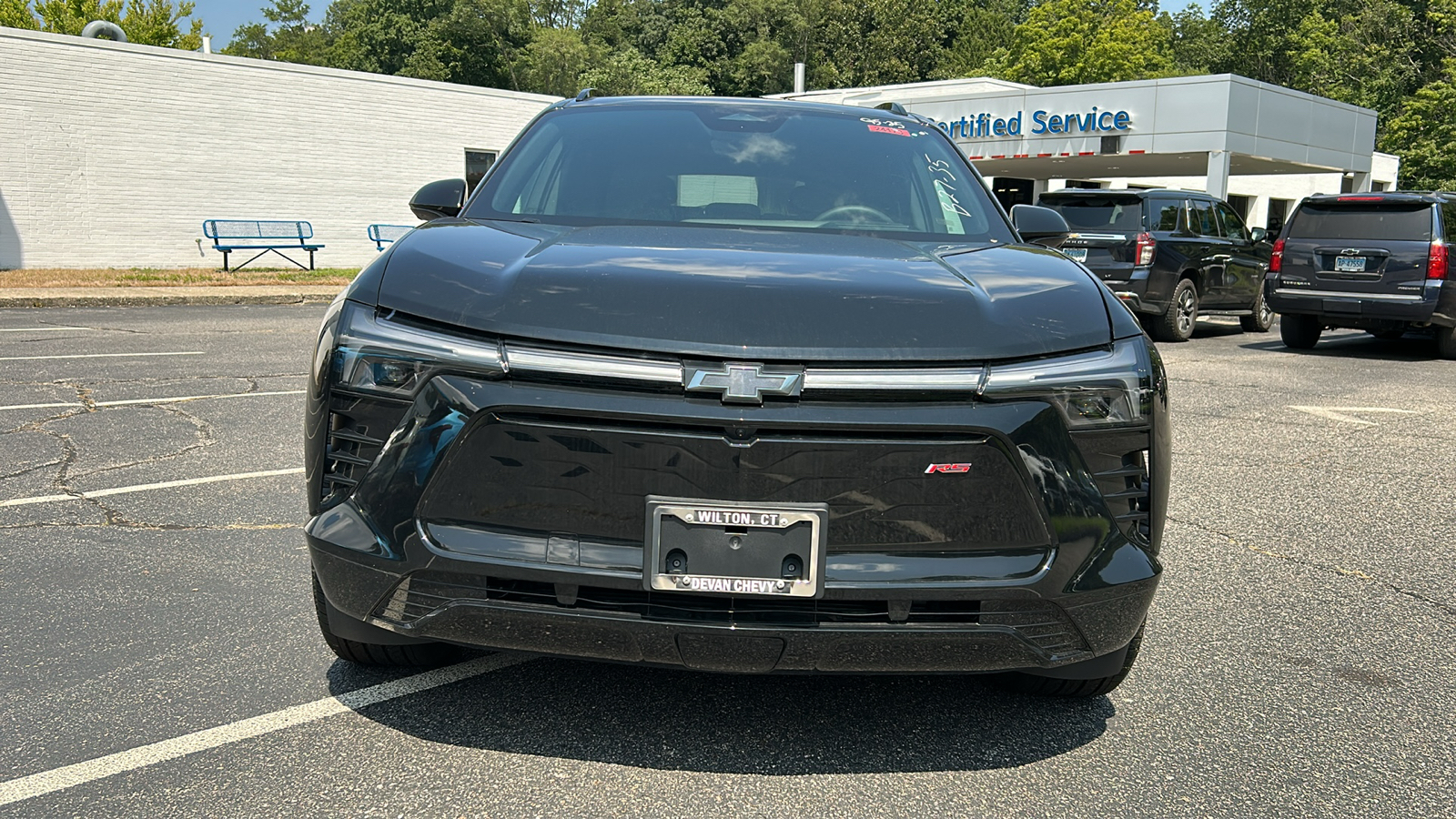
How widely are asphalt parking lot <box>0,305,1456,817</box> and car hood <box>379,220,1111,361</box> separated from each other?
1035 millimetres

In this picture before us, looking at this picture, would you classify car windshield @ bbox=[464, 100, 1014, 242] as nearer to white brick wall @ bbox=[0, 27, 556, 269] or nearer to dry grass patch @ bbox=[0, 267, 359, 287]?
dry grass patch @ bbox=[0, 267, 359, 287]

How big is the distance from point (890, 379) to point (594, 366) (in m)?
0.61

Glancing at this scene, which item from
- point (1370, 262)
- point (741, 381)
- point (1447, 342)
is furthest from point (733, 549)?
point (1447, 342)

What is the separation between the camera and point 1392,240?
13.3m

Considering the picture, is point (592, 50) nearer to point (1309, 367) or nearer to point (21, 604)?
point (1309, 367)

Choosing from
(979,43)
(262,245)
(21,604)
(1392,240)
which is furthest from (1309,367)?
(979,43)

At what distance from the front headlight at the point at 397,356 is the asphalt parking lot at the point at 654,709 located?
3.00 feet

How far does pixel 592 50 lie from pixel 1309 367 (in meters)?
72.2

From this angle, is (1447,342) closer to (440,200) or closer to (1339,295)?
(1339,295)

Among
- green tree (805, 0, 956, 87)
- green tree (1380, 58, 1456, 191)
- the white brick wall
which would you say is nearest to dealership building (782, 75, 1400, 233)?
the white brick wall

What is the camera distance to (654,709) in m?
3.17

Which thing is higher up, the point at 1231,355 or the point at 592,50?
the point at 592,50

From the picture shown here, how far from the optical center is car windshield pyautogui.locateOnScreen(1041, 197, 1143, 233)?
47.7 ft

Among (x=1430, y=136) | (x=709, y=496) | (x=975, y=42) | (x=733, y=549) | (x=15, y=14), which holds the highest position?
(x=975, y=42)
